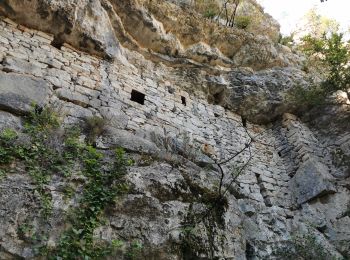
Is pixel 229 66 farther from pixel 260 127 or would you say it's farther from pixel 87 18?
pixel 87 18

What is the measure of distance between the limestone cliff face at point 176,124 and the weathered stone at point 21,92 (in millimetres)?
20

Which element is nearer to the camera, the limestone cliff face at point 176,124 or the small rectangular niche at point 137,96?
the limestone cliff face at point 176,124

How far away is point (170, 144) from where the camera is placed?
5.41 meters

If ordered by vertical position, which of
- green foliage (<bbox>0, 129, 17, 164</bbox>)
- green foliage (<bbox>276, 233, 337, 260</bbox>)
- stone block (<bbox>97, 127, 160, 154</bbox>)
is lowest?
green foliage (<bbox>276, 233, 337, 260</bbox>)

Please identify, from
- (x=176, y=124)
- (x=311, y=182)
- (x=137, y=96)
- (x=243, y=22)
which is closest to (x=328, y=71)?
(x=243, y=22)

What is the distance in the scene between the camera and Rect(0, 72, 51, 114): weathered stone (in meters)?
4.43

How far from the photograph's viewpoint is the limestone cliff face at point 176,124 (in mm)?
3785

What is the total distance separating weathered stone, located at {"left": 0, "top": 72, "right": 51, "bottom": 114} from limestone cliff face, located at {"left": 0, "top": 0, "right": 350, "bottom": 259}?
20 mm

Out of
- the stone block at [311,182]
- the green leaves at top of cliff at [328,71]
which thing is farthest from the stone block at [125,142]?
the green leaves at top of cliff at [328,71]

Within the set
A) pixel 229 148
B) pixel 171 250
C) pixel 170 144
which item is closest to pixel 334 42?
pixel 229 148

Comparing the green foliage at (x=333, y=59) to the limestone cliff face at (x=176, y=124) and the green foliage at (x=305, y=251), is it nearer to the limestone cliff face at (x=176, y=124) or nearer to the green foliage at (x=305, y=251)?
the limestone cliff face at (x=176, y=124)

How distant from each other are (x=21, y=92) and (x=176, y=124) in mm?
2707

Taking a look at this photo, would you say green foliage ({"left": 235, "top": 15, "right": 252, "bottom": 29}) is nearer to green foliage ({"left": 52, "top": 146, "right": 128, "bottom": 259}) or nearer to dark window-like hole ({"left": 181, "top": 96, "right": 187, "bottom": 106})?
dark window-like hole ({"left": 181, "top": 96, "right": 187, "bottom": 106})

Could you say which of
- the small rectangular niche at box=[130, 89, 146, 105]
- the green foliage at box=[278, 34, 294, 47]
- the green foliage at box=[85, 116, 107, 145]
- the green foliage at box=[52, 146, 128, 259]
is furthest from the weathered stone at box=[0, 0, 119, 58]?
the green foliage at box=[278, 34, 294, 47]
